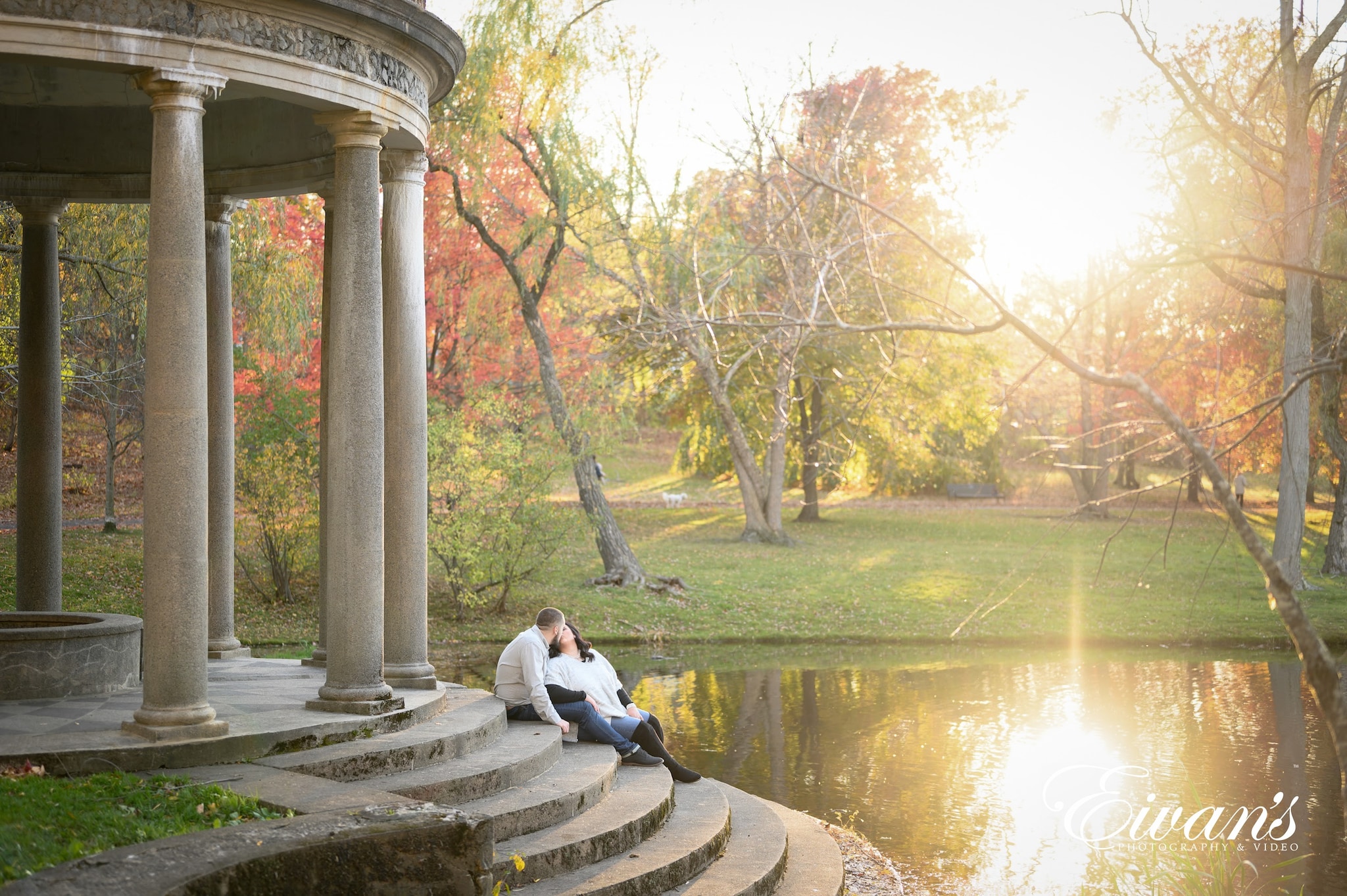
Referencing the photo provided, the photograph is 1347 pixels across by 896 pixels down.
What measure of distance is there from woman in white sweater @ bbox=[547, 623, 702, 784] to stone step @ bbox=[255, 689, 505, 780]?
2.12ft

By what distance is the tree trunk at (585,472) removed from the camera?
74.8ft

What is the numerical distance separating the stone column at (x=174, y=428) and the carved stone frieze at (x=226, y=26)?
295 millimetres

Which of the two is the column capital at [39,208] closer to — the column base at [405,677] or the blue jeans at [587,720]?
the column base at [405,677]

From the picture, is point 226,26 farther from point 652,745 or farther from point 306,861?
point 652,745

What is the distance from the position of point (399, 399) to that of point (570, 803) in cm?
357

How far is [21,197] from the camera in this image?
11.5m

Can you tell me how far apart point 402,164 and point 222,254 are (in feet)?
9.02

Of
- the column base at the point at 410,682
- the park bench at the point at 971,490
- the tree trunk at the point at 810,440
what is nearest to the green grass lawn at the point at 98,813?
the column base at the point at 410,682

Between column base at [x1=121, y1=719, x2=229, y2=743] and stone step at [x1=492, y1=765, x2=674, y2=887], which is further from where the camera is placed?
column base at [x1=121, y1=719, x2=229, y2=743]

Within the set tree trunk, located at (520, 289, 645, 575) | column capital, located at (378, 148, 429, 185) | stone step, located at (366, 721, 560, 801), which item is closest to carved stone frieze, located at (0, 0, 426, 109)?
column capital, located at (378, 148, 429, 185)

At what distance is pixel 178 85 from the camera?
7492 mm

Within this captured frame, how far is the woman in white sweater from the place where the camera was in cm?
988

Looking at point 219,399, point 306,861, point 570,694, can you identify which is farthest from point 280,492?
point 306,861

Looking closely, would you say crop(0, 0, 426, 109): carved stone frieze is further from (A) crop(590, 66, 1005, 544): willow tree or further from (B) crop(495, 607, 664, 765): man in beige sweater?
(A) crop(590, 66, 1005, 544): willow tree
